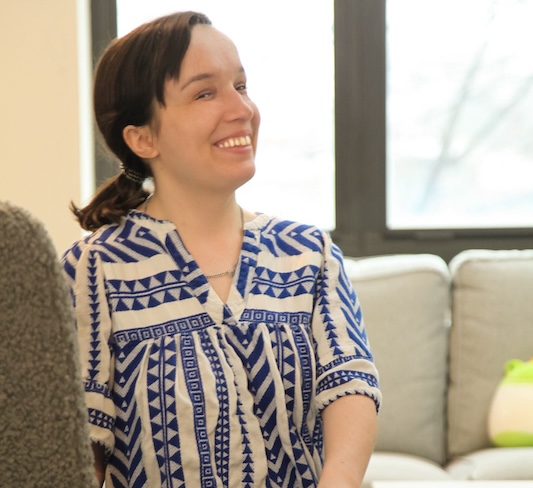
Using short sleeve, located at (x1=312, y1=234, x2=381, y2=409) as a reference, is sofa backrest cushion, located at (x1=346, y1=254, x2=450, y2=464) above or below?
below

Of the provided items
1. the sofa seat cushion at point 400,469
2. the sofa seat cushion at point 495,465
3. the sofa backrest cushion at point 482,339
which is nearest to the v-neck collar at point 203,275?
the sofa seat cushion at point 400,469

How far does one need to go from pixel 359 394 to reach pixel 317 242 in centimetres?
26

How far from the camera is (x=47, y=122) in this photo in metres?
3.05

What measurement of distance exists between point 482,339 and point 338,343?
1578 mm

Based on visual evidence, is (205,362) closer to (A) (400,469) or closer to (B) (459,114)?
(A) (400,469)

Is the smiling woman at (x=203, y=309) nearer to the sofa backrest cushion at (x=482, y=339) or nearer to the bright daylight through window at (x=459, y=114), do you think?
the sofa backrest cushion at (x=482, y=339)

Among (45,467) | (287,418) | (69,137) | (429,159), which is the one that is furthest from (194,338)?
(429,159)

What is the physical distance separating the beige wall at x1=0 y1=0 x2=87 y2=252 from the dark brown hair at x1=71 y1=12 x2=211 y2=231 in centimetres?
164

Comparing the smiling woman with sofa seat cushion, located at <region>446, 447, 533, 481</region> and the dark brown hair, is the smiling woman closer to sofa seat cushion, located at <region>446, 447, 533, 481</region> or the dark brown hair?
the dark brown hair

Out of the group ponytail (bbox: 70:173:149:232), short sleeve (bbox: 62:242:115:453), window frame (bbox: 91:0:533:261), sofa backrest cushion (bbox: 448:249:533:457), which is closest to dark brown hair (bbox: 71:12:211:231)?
ponytail (bbox: 70:173:149:232)

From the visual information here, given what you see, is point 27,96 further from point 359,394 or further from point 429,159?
point 359,394

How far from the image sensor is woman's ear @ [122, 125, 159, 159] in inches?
55.5

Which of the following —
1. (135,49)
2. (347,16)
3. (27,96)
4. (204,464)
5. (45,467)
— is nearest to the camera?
(45,467)

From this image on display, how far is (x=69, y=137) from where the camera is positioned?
3.05 metres
